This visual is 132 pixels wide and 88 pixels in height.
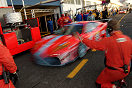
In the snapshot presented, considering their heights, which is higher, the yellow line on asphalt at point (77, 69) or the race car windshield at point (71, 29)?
the race car windshield at point (71, 29)

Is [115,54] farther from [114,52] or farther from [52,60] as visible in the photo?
[52,60]

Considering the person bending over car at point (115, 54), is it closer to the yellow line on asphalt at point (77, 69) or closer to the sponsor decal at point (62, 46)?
the yellow line on asphalt at point (77, 69)

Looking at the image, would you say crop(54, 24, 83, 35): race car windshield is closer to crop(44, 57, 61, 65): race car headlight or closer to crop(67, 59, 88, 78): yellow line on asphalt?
crop(67, 59, 88, 78): yellow line on asphalt

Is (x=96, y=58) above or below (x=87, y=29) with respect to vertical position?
below

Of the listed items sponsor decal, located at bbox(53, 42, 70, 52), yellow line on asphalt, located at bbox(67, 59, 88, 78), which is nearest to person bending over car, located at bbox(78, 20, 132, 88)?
yellow line on asphalt, located at bbox(67, 59, 88, 78)

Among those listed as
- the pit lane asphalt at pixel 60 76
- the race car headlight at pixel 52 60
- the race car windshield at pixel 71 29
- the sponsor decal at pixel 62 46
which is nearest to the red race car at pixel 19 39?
the pit lane asphalt at pixel 60 76

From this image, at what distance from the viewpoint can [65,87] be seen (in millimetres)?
Result: 2871

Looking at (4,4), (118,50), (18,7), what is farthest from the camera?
(18,7)

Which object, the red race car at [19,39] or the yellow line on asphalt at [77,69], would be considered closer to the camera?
the yellow line on asphalt at [77,69]

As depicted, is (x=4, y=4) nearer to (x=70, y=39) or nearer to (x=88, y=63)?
(x=70, y=39)

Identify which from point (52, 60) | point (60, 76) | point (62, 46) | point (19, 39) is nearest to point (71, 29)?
point (62, 46)

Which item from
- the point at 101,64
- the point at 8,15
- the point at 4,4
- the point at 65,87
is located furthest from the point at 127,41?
the point at 4,4

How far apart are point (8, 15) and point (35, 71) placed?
398 cm

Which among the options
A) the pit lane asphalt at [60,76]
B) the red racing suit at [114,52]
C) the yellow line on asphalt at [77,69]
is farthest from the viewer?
the yellow line on asphalt at [77,69]
